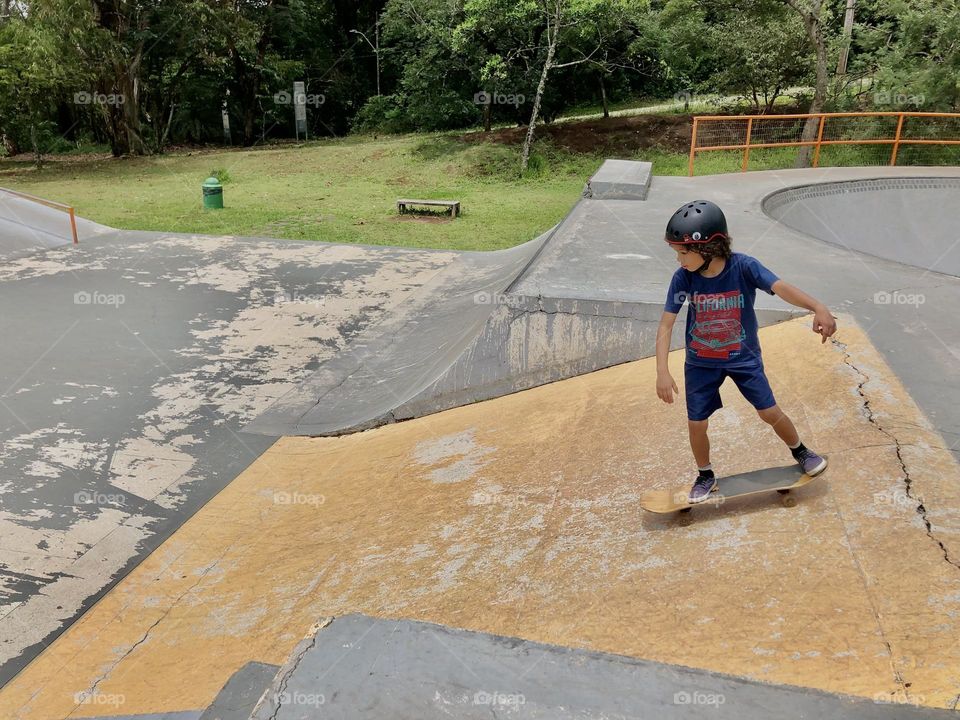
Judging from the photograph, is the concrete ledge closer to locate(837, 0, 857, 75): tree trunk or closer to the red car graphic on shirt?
the red car graphic on shirt

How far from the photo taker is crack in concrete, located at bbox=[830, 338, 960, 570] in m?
3.26

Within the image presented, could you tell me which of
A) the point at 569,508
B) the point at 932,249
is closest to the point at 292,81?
the point at 932,249

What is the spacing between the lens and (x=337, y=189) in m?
21.0

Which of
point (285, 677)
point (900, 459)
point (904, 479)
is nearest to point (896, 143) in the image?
point (900, 459)

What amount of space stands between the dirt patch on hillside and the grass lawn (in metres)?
0.73

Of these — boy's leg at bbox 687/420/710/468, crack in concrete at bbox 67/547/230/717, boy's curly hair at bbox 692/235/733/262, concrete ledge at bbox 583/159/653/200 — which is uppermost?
boy's curly hair at bbox 692/235/733/262

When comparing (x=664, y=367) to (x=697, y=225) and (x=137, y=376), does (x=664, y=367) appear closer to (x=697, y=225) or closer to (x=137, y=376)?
(x=697, y=225)

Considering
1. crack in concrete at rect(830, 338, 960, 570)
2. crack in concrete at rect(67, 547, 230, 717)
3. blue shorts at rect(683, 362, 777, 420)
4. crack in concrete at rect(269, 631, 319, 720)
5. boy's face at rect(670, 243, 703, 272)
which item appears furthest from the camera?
crack in concrete at rect(67, 547, 230, 717)

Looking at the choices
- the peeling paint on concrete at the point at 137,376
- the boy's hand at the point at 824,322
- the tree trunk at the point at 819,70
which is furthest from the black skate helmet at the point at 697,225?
the tree trunk at the point at 819,70

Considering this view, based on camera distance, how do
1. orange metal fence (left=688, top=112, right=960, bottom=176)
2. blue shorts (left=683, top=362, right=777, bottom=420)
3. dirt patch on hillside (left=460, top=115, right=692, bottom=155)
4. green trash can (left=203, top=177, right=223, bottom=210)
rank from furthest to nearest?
dirt patch on hillside (left=460, top=115, right=692, bottom=155) < green trash can (left=203, top=177, right=223, bottom=210) < orange metal fence (left=688, top=112, right=960, bottom=176) < blue shorts (left=683, top=362, right=777, bottom=420)

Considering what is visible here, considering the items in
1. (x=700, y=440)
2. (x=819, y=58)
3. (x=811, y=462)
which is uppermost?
(x=819, y=58)

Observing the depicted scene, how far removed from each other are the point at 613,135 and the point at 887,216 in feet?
40.0

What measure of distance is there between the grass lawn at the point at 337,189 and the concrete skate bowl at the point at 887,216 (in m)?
5.24

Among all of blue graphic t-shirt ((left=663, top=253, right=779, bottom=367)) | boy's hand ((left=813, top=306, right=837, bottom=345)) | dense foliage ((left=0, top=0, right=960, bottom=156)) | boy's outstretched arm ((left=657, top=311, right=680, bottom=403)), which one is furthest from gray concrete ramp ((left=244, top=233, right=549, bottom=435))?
dense foliage ((left=0, top=0, right=960, bottom=156))
